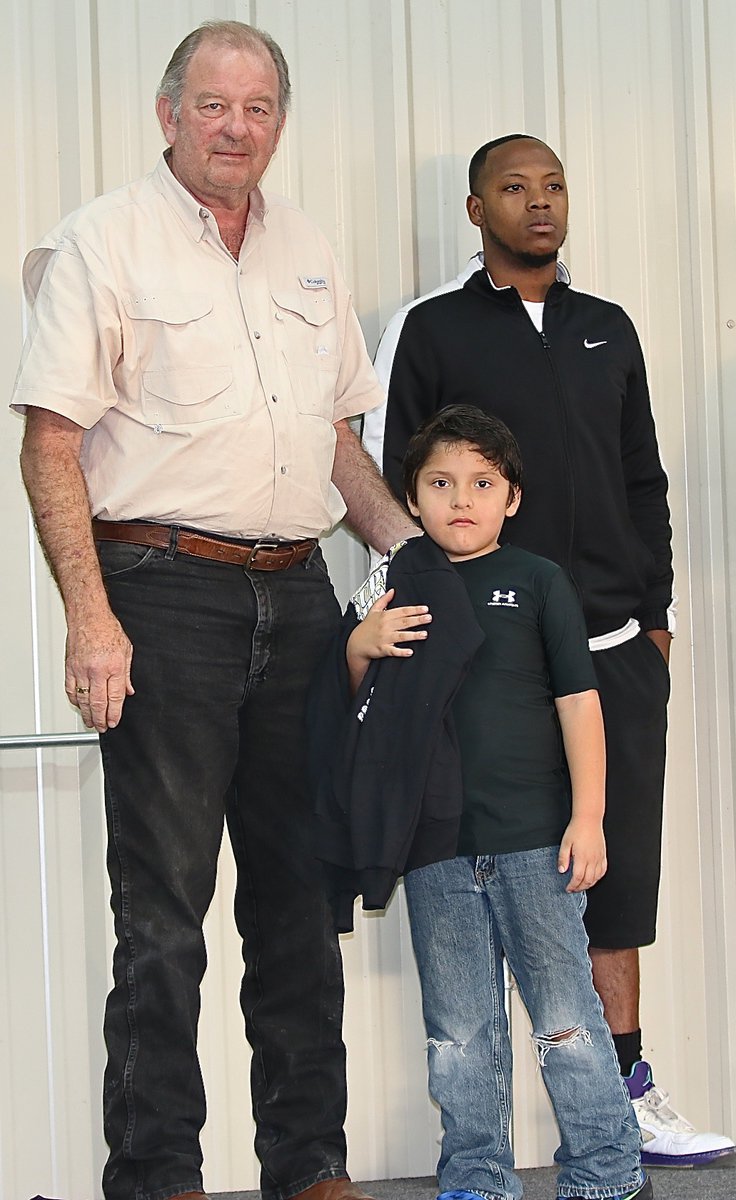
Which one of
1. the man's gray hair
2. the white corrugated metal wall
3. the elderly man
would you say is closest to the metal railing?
the white corrugated metal wall

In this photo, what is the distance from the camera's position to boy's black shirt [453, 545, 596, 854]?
6.72 feet

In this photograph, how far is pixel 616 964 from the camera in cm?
260

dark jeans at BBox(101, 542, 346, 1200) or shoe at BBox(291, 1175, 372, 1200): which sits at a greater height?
dark jeans at BBox(101, 542, 346, 1200)

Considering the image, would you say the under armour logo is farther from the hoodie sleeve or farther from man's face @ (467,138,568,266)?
man's face @ (467,138,568,266)

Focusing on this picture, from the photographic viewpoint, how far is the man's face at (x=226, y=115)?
2021 mm

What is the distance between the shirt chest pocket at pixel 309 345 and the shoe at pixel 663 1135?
1.40 meters

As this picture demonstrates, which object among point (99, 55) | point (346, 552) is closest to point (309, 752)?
point (346, 552)

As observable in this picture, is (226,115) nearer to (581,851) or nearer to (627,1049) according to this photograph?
(581,851)

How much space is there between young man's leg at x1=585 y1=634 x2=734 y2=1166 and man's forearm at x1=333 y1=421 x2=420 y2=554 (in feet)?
1.88

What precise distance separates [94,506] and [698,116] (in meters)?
1.71

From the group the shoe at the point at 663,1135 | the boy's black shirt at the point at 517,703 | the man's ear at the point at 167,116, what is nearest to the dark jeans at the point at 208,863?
the boy's black shirt at the point at 517,703

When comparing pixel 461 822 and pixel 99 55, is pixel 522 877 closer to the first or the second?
pixel 461 822

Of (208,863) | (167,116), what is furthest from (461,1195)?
(167,116)

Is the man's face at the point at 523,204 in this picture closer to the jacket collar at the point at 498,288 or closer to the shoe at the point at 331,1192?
the jacket collar at the point at 498,288
